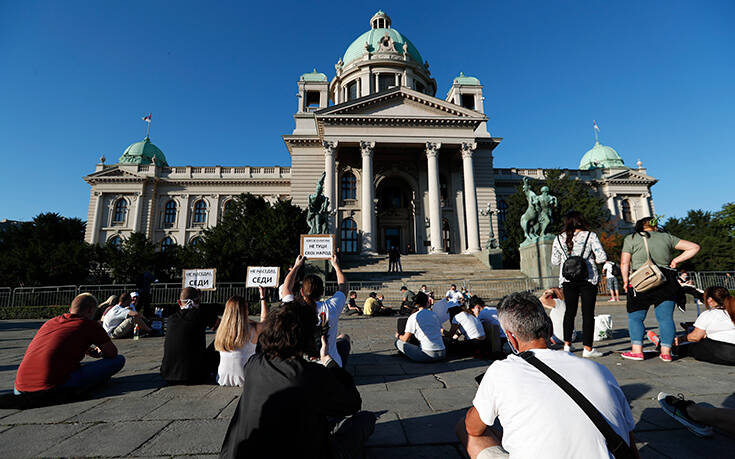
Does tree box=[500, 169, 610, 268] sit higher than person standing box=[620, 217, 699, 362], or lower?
higher

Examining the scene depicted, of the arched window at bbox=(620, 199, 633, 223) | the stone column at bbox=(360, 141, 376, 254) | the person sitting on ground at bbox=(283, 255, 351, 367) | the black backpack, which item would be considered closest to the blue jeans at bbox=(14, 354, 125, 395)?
the person sitting on ground at bbox=(283, 255, 351, 367)

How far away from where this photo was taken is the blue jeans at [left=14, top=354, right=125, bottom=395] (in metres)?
3.64

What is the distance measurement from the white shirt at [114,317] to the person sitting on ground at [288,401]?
27.1 feet

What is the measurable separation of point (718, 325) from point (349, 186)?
2969cm

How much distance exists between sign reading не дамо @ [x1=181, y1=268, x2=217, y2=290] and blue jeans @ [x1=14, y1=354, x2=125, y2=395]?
712 centimetres

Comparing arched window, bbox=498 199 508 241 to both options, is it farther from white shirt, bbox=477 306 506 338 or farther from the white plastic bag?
white shirt, bbox=477 306 506 338

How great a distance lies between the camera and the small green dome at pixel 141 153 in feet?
137

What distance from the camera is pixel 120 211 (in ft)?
120

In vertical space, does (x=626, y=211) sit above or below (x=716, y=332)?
above

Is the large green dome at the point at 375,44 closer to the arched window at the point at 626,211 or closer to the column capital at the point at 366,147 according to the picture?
the column capital at the point at 366,147

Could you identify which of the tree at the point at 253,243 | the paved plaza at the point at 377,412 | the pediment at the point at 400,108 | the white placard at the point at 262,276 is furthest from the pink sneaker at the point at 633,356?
the pediment at the point at 400,108

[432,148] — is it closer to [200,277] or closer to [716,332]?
[200,277]

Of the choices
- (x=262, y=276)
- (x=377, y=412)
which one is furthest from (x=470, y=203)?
(x=377, y=412)

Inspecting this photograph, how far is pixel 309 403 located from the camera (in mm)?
1726
